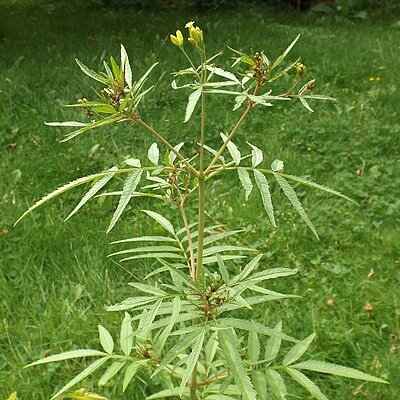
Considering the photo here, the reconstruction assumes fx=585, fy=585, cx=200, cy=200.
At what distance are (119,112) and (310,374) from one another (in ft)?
5.23

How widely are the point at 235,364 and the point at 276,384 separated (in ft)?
0.73

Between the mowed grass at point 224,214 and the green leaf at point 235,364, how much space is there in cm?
98

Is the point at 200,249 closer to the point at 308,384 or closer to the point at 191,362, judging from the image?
the point at 191,362

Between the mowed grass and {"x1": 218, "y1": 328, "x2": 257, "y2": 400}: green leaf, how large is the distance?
3.22ft

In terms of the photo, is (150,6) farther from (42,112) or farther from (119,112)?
(119,112)

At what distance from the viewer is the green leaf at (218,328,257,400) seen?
107 centimetres

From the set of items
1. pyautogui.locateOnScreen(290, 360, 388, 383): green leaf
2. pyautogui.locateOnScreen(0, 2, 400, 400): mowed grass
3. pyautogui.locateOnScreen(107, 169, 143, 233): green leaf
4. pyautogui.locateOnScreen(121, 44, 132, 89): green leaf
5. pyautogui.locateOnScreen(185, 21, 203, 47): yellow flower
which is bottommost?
pyautogui.locateOnScreen(0, 2, 400, 400): mowed grass

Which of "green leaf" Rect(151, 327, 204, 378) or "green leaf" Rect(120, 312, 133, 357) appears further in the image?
"green leaf" Rect(120, 312, 133, 357)

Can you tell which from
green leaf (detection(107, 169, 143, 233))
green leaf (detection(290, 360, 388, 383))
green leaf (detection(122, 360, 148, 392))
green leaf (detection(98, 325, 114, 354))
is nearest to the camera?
green leaf (detection(107, 169, 143, 233))

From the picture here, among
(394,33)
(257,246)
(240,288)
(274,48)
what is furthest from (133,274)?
(394,33)

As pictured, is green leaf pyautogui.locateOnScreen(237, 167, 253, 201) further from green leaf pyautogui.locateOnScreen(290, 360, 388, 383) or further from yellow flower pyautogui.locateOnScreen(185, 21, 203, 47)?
green leaf pyautogui.locateOnScreen(290, 360, 388, 383)

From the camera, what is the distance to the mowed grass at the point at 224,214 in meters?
2.27

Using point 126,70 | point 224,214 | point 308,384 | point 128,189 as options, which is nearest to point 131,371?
point 308,384

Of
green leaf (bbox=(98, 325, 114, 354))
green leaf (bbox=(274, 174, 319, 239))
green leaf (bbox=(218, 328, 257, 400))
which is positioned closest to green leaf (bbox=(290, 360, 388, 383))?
green leaf (bbox=(218, 328, 257, 400))
